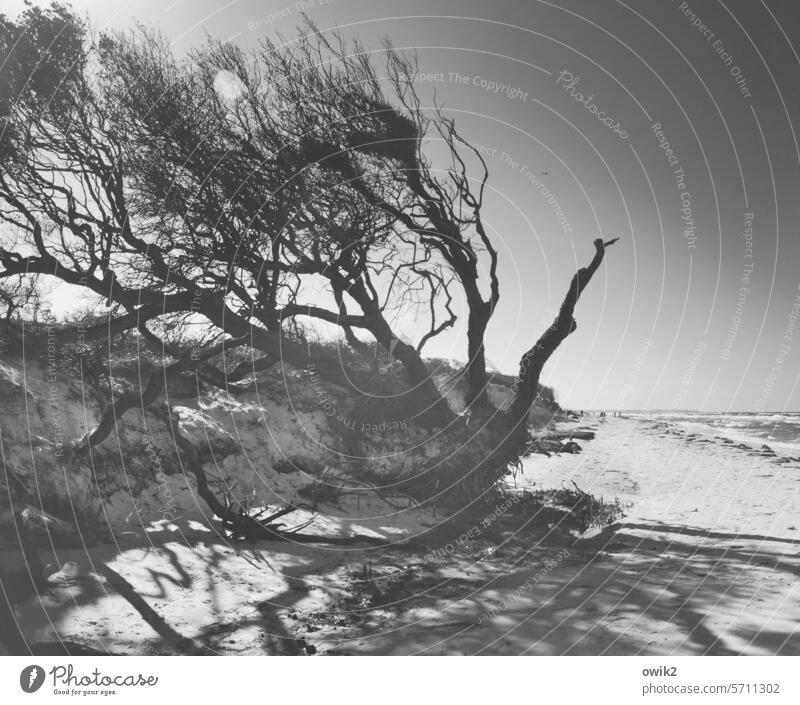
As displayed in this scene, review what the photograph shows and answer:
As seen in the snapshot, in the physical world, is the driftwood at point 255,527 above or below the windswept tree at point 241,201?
below

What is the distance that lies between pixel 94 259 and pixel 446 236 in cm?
647

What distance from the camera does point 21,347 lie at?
847 centimetres

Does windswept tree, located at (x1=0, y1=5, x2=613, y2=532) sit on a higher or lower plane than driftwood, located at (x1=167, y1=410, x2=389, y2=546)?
higher

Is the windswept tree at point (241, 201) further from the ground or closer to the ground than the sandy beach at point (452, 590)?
further from the ground

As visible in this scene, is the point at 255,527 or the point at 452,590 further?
the point at 255,527

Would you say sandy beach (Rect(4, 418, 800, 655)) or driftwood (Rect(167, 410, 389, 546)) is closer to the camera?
sandy beach (Rect(4, 418, 800, 655))

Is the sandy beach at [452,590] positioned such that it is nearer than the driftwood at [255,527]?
Yes

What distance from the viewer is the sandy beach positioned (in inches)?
182

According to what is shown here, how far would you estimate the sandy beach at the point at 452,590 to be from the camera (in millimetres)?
4629

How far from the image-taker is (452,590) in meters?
5.97

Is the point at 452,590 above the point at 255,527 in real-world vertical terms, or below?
below

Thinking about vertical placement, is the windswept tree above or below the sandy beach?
above

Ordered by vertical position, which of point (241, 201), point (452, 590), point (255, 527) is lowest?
point (452, 590)

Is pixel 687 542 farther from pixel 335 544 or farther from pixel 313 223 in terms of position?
pixel 313 223
